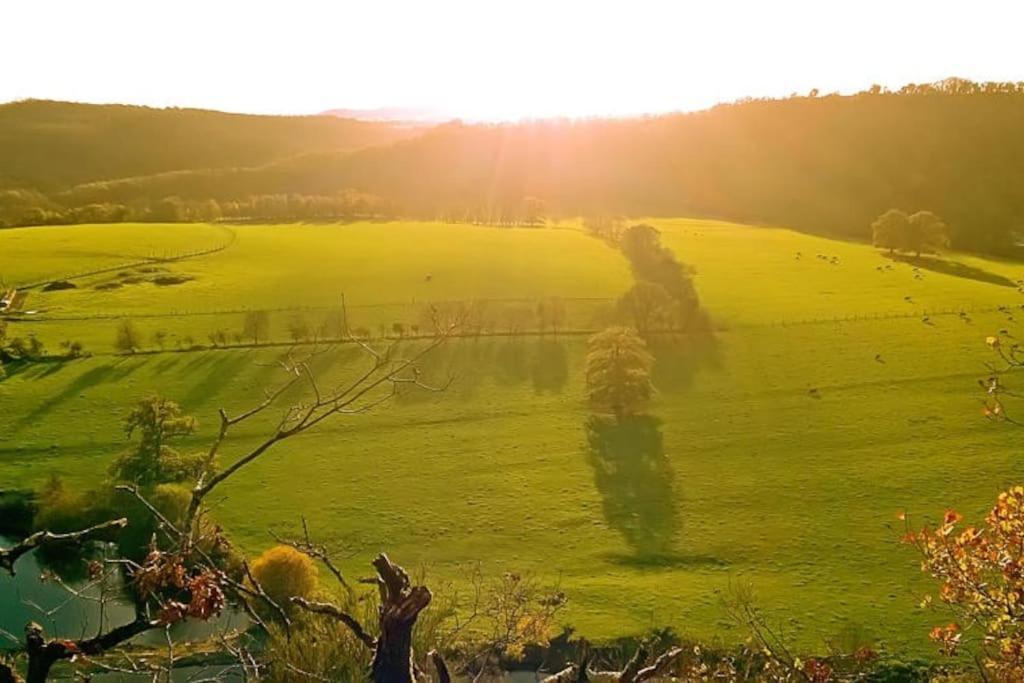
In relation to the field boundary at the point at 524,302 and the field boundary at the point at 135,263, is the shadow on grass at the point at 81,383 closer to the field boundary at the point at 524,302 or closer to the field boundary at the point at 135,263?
the field boundary at the point at 524,302

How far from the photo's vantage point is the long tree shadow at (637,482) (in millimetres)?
42875

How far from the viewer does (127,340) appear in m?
65.6

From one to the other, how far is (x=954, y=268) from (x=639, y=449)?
71.9 m

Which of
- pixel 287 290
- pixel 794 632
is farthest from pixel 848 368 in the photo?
pixel 287 290

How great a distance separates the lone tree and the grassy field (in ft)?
5.46

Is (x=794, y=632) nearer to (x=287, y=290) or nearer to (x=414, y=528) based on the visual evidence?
(x=414, y=528)

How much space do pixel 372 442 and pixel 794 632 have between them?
29247 mm

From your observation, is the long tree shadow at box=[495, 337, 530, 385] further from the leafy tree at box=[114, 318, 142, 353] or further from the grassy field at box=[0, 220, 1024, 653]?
the leafy tree at box=[114, 318, 142, 353]

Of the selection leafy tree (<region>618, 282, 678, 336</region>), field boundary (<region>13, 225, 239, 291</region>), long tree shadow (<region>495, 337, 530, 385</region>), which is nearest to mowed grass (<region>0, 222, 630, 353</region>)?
field boundary (<region>13, 225, 239, 291</region>)

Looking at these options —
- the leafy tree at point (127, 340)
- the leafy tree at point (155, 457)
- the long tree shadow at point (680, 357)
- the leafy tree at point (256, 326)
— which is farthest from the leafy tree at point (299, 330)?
the long tree shadow at point (680, 357)

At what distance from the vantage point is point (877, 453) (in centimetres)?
5303

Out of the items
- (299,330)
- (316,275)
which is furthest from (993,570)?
(316,275)

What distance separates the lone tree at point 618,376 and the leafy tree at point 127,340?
1454 inches

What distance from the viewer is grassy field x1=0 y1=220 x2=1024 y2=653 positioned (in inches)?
1569
